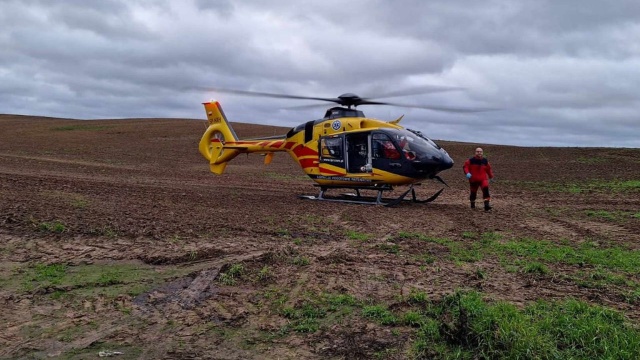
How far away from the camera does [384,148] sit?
13.0 m

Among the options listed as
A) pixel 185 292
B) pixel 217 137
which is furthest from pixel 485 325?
pixel 217 137

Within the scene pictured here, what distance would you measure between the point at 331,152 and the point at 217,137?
18.4ft

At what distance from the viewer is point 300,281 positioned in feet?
18.8

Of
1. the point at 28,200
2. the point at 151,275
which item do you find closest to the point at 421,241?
the point at 151,275

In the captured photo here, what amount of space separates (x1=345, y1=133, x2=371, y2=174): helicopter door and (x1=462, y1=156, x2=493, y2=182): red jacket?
2701mm

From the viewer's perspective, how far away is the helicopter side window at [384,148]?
507 inches

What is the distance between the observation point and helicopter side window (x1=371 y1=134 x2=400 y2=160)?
12883 millimetres

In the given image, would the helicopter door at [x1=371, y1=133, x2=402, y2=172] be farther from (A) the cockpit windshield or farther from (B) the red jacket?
(B) the red jacket

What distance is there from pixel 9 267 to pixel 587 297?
273 inches

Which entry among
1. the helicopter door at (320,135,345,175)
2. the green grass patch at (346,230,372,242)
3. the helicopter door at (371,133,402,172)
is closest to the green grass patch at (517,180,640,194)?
the helicopter door at (371,133,402,172)

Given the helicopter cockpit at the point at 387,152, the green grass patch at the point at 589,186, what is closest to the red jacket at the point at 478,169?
the helicopter cockpit at the point at 387,152

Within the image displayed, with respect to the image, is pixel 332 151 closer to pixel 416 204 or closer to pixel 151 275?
pixel 416 204

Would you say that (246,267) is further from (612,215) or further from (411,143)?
(612,215)

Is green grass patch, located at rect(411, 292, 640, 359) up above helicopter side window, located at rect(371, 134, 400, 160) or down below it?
below
